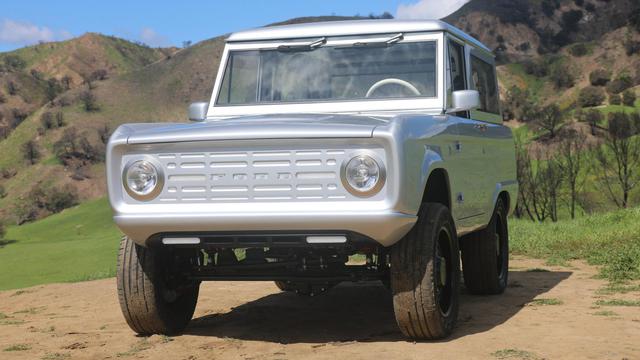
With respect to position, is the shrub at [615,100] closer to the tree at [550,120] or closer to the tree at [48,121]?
the tree at [550,120]

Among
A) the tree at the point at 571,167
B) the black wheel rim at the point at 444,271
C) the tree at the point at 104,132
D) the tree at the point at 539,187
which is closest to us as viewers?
the black wheel rim at the point at 444,271

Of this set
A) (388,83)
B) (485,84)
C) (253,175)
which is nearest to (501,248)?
(485,84)

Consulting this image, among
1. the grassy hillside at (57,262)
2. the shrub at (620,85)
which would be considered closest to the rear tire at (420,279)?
the grassy hillside at (57,262)

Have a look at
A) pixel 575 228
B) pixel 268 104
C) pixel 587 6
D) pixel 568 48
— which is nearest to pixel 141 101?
pixel 568 48

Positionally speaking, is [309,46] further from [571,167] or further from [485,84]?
[571,167]

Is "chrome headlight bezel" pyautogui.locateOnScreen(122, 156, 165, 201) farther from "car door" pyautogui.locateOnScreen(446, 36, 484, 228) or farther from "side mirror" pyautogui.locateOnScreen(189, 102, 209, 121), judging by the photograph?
"car door" pyautogui.locateOnScreen(446, 36, 484, 228)

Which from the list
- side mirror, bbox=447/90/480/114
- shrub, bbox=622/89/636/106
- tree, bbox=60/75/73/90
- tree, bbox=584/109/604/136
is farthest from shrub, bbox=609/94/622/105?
tree, bbox=60/75/73/90

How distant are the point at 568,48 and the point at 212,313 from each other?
13440 cm

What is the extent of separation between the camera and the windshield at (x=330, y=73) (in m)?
6.98

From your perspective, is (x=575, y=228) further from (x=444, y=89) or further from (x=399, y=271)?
(x=399, y=271)

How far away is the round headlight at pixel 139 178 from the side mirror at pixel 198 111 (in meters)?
1.54

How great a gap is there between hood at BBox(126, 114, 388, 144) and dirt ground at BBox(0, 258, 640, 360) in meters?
1.37

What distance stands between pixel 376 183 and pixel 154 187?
148cm

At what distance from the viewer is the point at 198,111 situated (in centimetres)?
723
